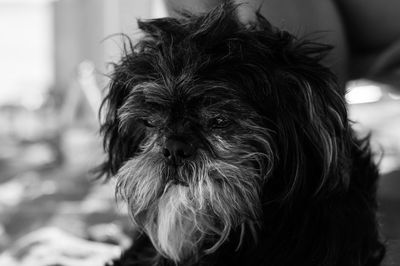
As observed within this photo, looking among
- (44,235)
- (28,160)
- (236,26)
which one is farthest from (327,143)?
(28,160)

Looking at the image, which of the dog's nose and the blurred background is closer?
the dog's nose

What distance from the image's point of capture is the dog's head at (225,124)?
40.0 inches

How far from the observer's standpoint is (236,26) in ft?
3.57

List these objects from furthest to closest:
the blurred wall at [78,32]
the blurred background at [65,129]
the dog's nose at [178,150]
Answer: the blurred wall at [78,32]
the blurred background at [65,129]
the dog's nose at [178,150]

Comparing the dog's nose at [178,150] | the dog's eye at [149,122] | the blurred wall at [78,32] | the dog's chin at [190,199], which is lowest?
the dog's chin at [190,199]

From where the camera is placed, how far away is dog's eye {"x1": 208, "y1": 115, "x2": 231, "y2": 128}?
3.33 ft

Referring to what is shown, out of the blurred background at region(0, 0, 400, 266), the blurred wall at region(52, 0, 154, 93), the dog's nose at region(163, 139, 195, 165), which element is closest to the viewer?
the dog's nose at region(163, 139, 195, 165)

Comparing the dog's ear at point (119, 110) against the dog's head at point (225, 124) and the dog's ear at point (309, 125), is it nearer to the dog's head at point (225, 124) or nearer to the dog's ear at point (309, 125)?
the dog's head at point (225, 124)

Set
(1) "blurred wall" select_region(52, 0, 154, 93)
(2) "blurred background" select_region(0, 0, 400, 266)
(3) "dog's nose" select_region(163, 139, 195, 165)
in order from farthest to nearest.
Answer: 1. (1) "blurred wall" select_region(52, 0, 154, 93)
2. (2) "blurred background" select_region(0, 0, 400, 266)
3. (3) "dog's nose" select_region(163, 139, 195, 165)

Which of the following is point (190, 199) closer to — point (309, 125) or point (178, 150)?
point (178, 150)

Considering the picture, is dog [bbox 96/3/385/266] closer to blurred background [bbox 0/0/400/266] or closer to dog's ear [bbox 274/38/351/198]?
dog's ear [bbox 274/38/351/198]

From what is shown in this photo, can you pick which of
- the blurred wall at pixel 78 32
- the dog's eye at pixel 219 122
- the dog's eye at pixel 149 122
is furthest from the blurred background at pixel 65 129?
the dog's eye at pixel 219 122

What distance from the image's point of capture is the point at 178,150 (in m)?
1.01

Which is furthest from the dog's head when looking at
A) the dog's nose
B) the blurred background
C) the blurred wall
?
the blurred wall
